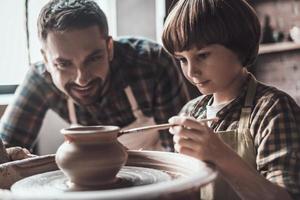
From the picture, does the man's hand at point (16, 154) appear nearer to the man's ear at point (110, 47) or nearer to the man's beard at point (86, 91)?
the man's beard at point (86, 91)

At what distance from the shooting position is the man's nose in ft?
6.56

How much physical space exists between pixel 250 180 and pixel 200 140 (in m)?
0.17

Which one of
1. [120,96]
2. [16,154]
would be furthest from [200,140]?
[120,96]

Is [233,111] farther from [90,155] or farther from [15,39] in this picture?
[15,39]

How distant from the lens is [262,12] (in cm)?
330

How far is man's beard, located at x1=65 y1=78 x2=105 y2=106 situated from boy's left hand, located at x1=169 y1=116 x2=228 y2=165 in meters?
0.90

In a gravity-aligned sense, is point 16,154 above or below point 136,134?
above

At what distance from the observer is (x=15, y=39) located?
296 centimetres

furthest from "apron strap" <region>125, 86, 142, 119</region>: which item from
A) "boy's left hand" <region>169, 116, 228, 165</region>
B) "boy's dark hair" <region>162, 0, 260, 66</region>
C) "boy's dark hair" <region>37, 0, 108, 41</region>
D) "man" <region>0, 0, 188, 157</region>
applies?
"boy's left hand" <region>169, 116, 228, 165</region>

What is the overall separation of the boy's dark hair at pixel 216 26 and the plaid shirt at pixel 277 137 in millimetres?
180

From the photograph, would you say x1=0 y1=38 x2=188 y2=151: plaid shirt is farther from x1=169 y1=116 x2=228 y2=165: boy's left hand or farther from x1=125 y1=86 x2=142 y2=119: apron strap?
x1=169 y1=116 x2=228 y2=165: boy's left hand

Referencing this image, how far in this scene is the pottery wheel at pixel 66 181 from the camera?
4.00 feet

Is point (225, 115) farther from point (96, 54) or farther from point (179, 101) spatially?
point (179, 101)

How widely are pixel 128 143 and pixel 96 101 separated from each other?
10.1 inches
